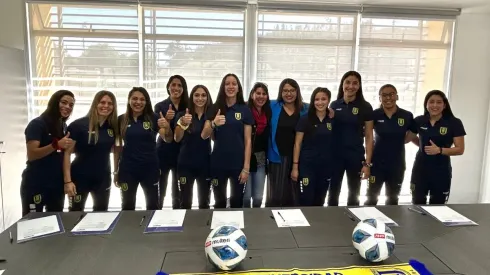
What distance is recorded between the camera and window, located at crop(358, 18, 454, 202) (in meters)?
4.13

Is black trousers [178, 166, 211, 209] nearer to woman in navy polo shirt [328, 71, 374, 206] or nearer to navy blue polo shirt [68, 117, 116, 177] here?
navy blue polo shirt [68, 117, 116, 177]

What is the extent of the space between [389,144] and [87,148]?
2594 millimetres

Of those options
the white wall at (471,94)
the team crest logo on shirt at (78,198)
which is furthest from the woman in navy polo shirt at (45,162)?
the white wall at (471,94)

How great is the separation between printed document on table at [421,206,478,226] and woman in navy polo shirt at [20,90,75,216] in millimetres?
2627

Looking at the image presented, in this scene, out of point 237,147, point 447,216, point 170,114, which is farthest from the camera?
point 170,114

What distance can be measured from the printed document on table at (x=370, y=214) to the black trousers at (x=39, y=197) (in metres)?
2.20

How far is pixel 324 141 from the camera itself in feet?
9.75

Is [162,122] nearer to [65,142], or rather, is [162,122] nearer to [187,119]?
[187,119]

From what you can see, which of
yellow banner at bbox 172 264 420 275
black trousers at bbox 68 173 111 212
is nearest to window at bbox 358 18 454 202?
yellow banner at bbox 172 264 420 275

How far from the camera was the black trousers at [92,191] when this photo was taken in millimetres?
2689

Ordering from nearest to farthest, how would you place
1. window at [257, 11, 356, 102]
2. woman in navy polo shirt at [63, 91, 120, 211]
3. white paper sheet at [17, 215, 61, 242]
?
1. white paper sheet at [17, 215, 61, 242]
2. woman in navy polo shirt at [63, 91, 120, 211]
3. window at [257, 11, 356, 102]

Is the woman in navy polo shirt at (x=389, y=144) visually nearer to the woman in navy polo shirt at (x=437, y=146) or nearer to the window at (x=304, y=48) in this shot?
the woman in navy polo shirt at (x=437, y=146)

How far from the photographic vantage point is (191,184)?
298 cm

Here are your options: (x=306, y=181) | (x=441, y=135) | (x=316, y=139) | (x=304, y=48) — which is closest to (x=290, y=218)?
(x=306, y=181)
